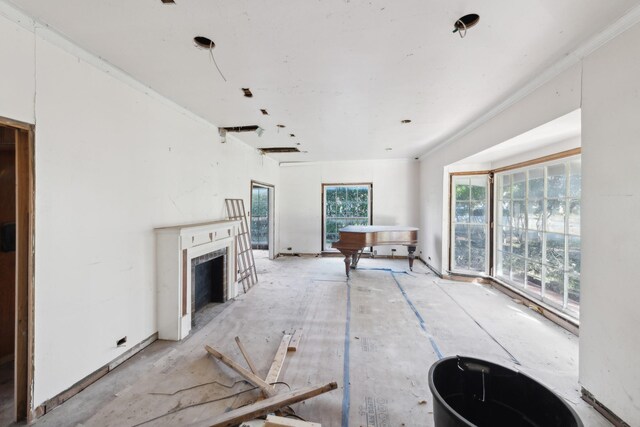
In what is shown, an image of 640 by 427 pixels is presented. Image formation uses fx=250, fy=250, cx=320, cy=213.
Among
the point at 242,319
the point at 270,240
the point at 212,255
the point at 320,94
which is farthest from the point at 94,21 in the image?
the point at 270,240

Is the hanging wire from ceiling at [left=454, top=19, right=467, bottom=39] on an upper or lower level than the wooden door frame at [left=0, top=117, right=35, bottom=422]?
upper

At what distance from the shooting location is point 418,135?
14.3 feet

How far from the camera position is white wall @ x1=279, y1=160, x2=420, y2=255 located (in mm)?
6691

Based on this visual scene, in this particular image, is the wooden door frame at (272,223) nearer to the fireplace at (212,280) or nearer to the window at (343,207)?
the window at (343,207)

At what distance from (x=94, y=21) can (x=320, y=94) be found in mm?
1839

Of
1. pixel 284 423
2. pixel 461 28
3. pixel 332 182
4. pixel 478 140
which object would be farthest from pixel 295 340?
pixel 332 182

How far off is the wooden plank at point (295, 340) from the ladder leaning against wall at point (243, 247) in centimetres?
174

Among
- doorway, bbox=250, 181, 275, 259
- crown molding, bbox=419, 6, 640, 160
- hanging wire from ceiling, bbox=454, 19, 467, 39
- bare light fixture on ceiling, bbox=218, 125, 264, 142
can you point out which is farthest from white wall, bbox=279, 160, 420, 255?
hanging wire from ceiling, bbox=454, 19, 467, 39

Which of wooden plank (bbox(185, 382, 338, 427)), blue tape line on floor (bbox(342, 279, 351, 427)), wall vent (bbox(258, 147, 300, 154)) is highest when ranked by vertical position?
wall vent (bbox(258, 147, 300, 154))

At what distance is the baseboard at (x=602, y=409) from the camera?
1614 mm

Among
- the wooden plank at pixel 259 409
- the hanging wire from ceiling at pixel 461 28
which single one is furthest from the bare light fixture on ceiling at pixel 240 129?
the wooden plank at pixel 259 409

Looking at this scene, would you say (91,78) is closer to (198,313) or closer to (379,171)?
(198,313)

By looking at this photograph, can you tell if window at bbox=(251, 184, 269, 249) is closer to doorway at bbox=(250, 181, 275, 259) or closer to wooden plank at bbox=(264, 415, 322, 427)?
doorway at bbox=(250, 181, 275, 259)

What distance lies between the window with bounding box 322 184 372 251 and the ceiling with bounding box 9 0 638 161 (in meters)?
3.74
